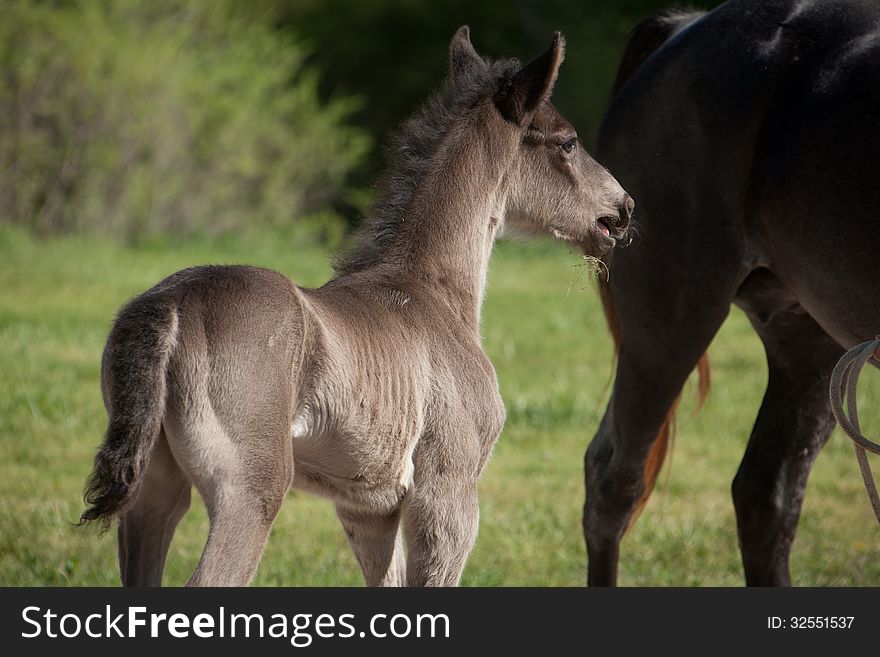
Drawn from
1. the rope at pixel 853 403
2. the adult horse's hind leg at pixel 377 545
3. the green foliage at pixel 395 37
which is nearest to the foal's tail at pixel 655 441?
the rope at pixel 853 403

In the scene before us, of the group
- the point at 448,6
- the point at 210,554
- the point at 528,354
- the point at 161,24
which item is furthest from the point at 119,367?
the point at 448,6

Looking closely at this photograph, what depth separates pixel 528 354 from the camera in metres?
10.1

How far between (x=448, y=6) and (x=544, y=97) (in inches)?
757

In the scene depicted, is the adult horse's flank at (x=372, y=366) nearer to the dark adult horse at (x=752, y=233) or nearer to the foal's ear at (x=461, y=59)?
the foal's ear at (x=461, y=59)

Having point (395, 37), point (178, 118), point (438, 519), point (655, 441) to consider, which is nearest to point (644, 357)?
point (655, 441)

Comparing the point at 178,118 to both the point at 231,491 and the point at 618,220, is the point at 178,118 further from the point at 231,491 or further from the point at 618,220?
the point at 231,491

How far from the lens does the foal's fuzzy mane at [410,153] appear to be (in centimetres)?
401

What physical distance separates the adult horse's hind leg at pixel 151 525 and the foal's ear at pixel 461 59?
169cm

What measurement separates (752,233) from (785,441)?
0.93 metres

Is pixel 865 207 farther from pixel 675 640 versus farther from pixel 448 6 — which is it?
pixel 448 6

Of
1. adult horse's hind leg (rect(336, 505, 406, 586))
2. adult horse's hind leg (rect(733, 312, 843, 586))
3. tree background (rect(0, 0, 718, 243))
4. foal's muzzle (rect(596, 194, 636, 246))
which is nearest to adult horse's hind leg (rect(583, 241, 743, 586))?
adult horse's hind leg (rect(733, 312, 843, 586))

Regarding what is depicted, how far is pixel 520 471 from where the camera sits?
7.19m

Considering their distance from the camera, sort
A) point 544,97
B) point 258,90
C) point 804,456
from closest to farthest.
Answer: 1. point 544,97
2. point 804,456
3. point 258,90

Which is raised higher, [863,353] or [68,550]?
[863,353]
